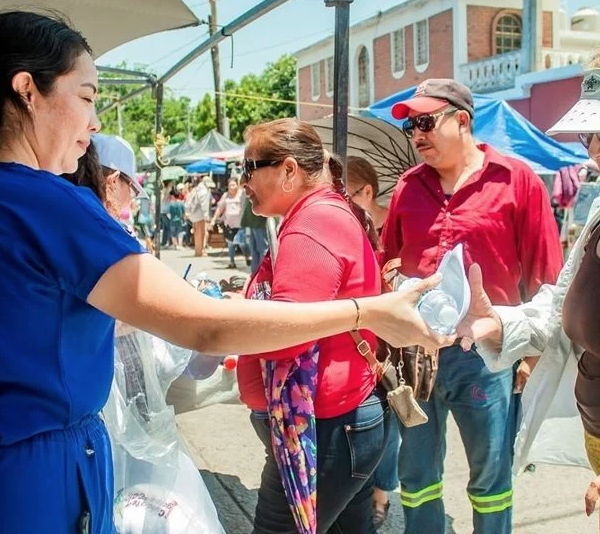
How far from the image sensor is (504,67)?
67.4 feet

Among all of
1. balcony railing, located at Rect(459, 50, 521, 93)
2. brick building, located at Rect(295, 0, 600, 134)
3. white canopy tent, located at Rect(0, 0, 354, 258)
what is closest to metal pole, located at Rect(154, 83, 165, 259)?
white canopy tent, located at Rect(0, 0, 354, 258)

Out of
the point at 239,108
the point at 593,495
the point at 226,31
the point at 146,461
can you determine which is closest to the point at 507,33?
the point at 239,108

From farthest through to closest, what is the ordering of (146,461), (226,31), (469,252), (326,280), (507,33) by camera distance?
(507,33), (226,31), (469,252), (146,461), (326,280)

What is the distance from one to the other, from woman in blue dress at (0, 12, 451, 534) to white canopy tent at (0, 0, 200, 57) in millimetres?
2268

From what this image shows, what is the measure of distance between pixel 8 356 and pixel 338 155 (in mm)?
1439

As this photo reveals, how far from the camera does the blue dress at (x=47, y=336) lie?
1.20m

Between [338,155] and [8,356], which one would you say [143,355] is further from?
[8,356]

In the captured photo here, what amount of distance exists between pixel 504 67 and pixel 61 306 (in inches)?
828

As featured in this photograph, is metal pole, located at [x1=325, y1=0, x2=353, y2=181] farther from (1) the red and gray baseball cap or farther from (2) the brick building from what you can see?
(2) the brick building

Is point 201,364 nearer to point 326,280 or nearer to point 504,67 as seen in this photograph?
point 326,280

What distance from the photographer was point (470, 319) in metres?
2.26

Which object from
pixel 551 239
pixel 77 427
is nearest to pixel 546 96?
pixel 551 239

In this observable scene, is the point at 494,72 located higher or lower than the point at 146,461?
higher

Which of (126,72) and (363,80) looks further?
(363,80)
